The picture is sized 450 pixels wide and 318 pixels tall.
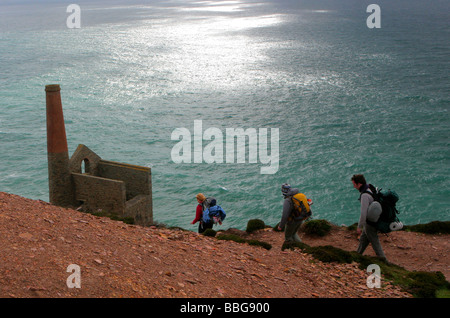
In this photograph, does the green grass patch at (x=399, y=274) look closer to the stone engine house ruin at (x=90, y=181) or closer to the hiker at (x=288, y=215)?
the hiker at (x=288, y=215)

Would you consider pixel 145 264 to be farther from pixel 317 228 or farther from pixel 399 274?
pixel 317 228

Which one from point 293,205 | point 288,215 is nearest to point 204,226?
point 288,215

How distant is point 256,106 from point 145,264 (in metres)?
62.9

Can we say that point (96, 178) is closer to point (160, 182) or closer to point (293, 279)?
point (293, 279)

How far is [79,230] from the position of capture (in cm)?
1452

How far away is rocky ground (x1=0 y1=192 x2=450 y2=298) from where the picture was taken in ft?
35.8

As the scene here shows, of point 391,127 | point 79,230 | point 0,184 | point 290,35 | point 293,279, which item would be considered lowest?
point 0,184

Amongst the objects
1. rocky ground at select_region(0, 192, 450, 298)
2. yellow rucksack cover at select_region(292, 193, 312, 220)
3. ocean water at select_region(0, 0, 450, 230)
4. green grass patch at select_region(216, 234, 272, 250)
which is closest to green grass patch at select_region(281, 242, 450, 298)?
rocky ground at select_region(0, 192, 450, 298)

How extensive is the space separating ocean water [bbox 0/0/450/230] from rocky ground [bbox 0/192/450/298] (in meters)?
26.4

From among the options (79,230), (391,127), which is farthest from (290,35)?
(79,230)

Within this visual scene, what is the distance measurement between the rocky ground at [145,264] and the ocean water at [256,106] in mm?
26362

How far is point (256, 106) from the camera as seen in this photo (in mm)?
74250

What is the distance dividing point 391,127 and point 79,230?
180ft

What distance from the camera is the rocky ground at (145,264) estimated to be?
10906 millimetres
